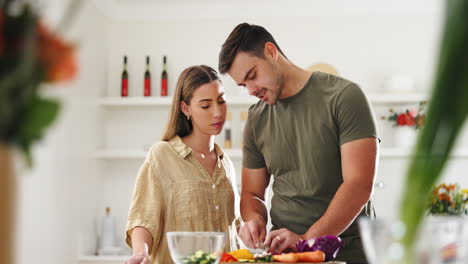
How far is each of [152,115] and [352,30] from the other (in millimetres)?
1855

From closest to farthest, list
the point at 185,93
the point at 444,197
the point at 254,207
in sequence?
the point at 254,207
the point at 185,93
the point at 444,197

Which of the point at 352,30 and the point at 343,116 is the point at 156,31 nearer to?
the point at 352,30

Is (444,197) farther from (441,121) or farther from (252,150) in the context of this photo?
(441,121)

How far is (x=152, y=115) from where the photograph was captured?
16.8 ft

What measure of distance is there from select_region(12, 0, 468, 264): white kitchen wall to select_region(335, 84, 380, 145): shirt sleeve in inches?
115

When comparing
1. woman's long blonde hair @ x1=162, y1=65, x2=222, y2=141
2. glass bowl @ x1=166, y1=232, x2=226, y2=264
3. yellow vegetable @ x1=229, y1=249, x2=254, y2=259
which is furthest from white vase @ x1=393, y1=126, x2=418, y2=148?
glass bowl @ x1=166, y1=232, x2=226, y2=264

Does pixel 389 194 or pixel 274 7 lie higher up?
pixel 274 7

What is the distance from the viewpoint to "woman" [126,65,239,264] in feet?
6.86

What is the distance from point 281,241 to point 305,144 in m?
0.43

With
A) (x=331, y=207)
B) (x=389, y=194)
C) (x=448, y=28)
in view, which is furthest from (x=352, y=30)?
(x=448, y=28)

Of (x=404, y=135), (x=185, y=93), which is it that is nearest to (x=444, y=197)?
(x=404, y=135)

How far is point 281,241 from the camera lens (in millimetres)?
1826

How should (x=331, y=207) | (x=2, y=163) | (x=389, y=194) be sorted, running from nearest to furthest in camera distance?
(x=2, y=163) → (x=331, y=207) → (x=389, y=194)

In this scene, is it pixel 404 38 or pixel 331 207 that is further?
pixel 404 38
